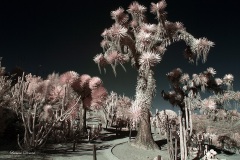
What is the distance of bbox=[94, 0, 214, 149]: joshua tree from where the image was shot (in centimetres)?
1252

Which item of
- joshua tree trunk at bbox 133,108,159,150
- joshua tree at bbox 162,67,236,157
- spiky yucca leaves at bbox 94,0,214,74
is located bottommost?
joshua tree trunk at bbox 133,108,159,150

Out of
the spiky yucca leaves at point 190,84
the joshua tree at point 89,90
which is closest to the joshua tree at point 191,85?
the spiky yucca leaves at point 190,84

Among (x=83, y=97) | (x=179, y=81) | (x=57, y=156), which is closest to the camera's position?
(x=57, y=156)

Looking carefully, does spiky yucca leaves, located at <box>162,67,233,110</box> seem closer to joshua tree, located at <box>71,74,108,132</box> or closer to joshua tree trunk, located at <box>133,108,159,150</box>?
joshua tree trunk, located at <box>133,108,159,150</box>

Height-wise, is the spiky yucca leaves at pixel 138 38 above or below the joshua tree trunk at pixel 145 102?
above

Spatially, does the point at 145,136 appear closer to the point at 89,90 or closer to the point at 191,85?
the point at 191,85

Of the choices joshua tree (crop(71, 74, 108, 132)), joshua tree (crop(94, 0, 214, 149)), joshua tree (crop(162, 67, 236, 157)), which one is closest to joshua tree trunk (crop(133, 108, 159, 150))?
joshua tree (crop(94, 0, 214, 149))

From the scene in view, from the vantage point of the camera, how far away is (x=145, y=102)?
41.9 ft

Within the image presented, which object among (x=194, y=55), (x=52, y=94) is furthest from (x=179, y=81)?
(x=52, y=94)

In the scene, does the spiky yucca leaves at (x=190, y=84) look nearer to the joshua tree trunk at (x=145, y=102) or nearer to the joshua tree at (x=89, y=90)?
the joshua tree trunk at (x=145, y=102)

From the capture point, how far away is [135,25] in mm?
13125

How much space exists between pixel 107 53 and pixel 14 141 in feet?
20.4

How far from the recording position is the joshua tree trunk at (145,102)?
1282 cm

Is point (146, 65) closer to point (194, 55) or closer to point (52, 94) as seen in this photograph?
point (194, 55)
